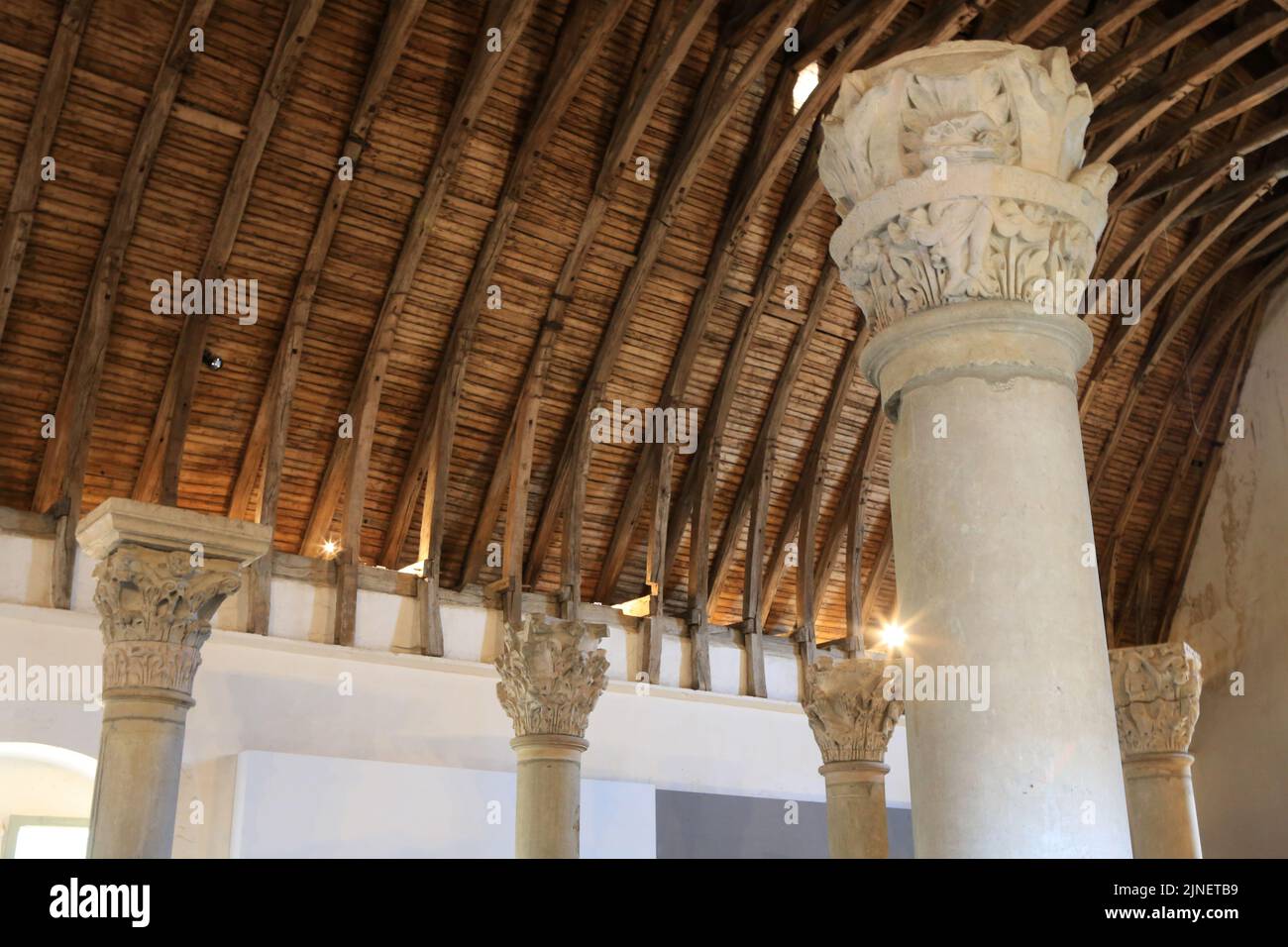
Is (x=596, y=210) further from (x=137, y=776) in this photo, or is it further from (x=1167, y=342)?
(x=1167, y=342)

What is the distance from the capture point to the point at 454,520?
1412cm

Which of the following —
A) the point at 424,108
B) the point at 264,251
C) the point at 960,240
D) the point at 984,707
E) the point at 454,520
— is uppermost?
the point at 424,108

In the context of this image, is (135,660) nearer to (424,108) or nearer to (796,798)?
(424,108)

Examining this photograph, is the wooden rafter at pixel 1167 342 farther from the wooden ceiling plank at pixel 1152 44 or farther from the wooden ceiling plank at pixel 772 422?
the wooden ceiling plank at pixel 772 422

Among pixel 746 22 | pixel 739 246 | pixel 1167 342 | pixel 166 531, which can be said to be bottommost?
pixel 166 531

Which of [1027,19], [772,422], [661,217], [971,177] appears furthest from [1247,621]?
Answer: [971,177]

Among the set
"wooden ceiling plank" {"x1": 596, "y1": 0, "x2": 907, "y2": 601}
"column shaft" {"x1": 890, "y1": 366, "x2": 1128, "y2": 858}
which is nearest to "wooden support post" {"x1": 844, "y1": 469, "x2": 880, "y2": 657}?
"wooden ceiling plank" {"x1": 596, "y1": 0, "x2": 907, "y2": 601}

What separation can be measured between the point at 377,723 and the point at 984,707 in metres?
9.67

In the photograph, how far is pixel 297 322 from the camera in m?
12.0

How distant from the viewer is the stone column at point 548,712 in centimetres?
1034

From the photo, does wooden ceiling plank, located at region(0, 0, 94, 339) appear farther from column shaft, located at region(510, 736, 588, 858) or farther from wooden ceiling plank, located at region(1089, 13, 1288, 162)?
wooden ceiling plank, located at region(1089, 13, 1288, 162)

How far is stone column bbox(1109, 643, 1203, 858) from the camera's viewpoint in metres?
10.2

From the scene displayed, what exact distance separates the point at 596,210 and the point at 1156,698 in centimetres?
643
